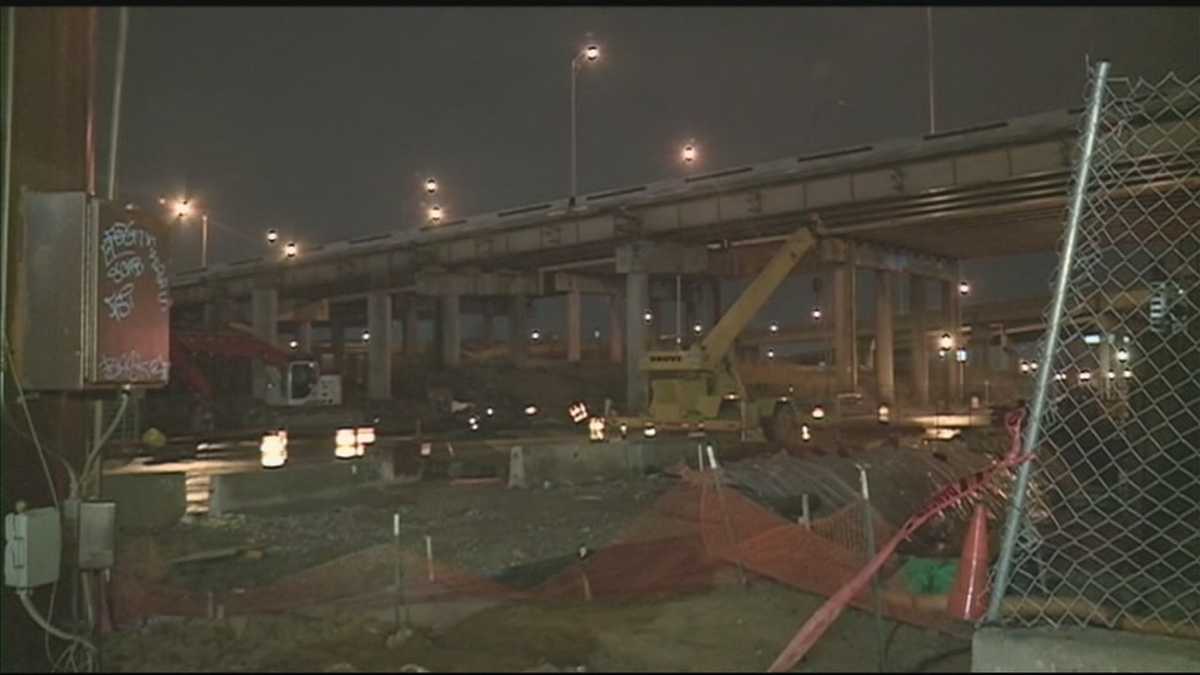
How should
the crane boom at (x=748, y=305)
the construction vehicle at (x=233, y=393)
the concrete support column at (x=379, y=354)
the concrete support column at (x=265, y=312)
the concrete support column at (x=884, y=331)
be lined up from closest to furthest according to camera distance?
the crane boom at (x=748, y=305) → the construction vehicle at (x=233, y=393) → the concrete support column at (x=884, y=331) → the concrete support column at (x=379, y=354) → the concrete support column at (x=265, y=312)

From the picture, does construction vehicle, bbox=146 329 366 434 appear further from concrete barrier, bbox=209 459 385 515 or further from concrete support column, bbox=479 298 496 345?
concrete support column, bbox=479 298 496 345

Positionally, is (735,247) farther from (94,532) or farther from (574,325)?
(94,532)

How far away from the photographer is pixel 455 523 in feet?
48.7

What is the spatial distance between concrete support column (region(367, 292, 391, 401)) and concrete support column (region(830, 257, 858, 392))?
2822 cm

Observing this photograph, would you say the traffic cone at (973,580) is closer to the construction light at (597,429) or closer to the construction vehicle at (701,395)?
the construction light at (597,429)

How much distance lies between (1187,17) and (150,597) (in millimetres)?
9851

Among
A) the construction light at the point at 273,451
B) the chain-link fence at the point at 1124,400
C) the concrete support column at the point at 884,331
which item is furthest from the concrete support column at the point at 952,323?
the construction light at the point at 273,451

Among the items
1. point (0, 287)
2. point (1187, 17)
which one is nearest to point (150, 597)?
point (0, 287)

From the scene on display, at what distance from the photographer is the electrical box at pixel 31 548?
18.5 ft

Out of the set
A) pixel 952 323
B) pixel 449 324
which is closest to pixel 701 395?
pixel 952 323

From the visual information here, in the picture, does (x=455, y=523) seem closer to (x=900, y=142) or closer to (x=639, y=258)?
(x=900, y=142)

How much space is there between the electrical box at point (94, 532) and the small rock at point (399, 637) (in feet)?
5.24

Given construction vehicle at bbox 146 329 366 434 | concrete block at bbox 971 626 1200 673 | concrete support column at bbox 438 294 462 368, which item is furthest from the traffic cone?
concrete support column at bbox 438 294 462 368

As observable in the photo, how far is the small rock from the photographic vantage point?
5.72m
